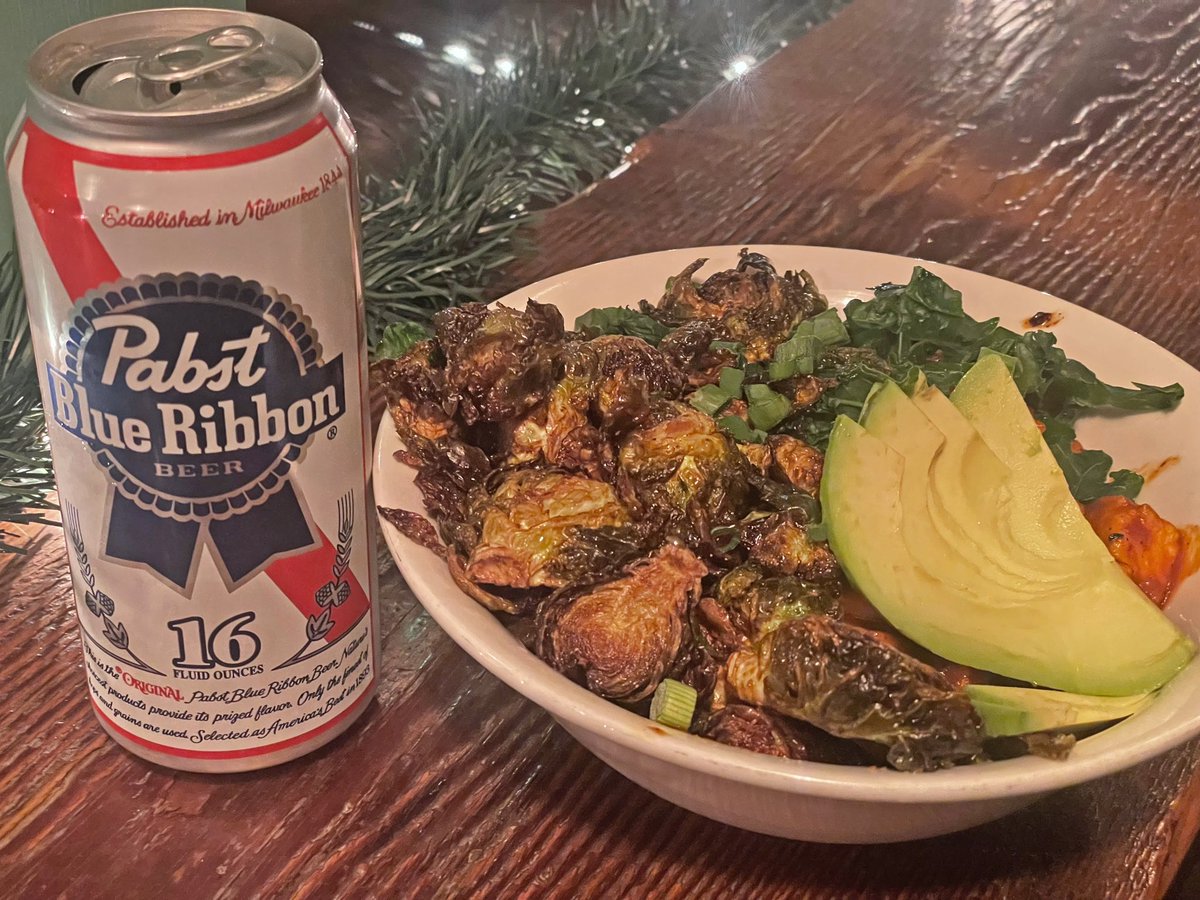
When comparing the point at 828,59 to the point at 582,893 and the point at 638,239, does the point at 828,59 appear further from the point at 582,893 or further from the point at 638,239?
the point at 582,893

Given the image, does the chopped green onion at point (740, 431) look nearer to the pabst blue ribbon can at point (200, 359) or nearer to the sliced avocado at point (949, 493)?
the sliced avocado at point (949, 493)

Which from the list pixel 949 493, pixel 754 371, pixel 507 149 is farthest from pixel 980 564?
pixel 507 149

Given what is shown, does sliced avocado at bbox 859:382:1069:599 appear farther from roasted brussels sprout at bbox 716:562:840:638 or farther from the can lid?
the can lid

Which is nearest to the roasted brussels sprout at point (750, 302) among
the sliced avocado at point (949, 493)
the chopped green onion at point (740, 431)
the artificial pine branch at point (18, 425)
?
the chopped green onion at point (740, 431)

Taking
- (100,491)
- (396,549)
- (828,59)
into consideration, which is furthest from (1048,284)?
(100,491)

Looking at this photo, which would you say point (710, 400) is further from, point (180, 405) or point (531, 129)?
point (531, 129)

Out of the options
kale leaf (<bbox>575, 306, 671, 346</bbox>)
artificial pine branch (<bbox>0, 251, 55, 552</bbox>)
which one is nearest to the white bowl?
kale leaf (<bbox>575, 306, 671, 346</bbox>)
